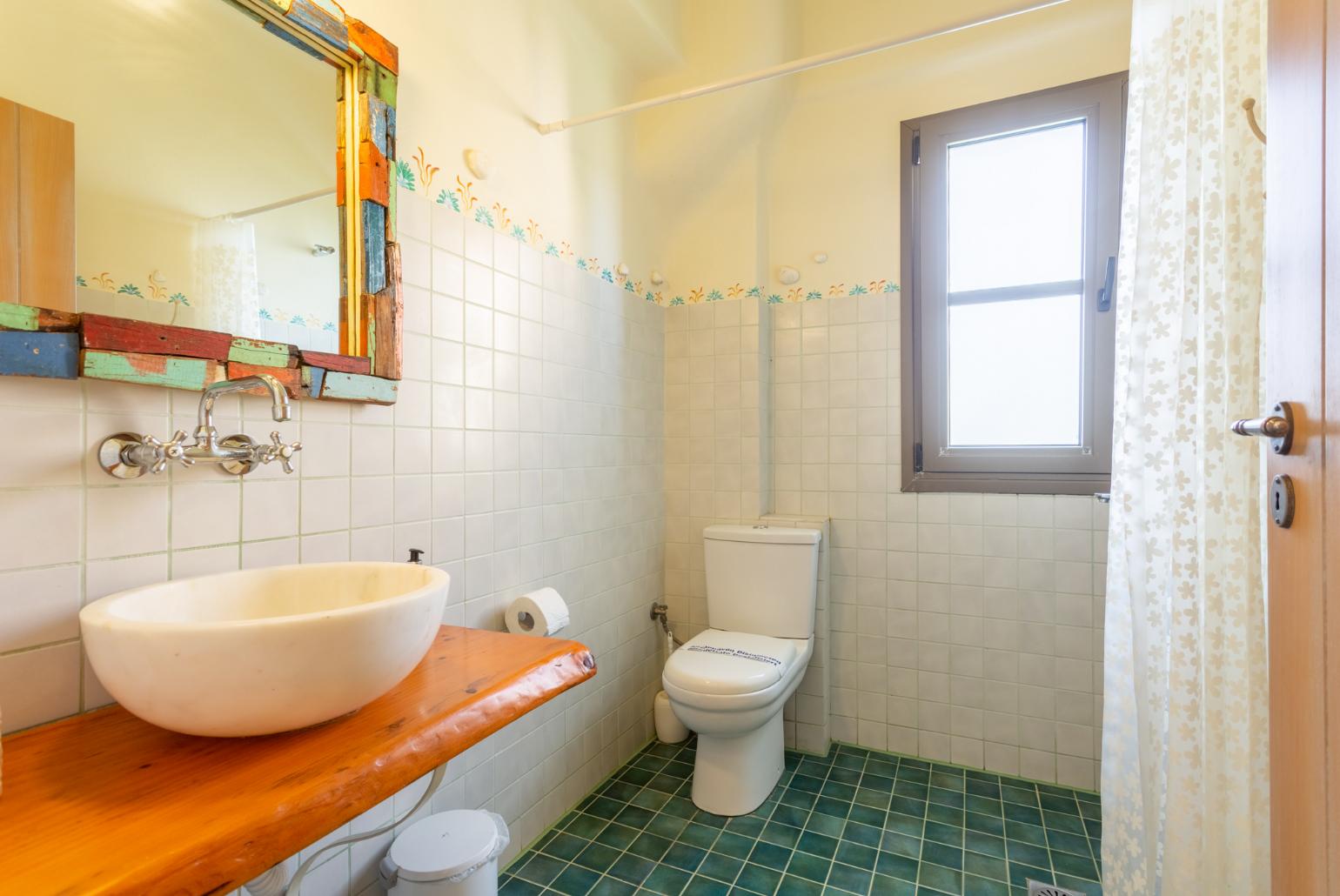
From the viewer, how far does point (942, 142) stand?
2219 millimetres

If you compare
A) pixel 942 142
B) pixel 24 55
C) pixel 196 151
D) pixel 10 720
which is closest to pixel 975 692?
pixel 942 142

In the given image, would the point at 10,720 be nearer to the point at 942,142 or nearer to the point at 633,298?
the point at 633,298

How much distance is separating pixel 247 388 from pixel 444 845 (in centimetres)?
99

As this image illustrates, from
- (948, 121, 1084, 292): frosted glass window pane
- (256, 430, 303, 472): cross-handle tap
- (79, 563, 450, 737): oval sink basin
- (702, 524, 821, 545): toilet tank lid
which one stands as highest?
(948, 121, 1084, 292): frosted glass window pane

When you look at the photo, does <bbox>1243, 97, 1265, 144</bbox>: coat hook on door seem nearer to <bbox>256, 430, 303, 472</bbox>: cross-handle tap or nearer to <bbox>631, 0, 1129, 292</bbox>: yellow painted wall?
<bbox>631, 0, 1129, 292</bbox>: yellow painted wall

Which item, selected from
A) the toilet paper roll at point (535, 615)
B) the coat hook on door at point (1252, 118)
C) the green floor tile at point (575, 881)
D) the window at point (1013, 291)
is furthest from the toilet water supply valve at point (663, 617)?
the coat hook on door at point (1252, 118)

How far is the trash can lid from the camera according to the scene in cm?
122

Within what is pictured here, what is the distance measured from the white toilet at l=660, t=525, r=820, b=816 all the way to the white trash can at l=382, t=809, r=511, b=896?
0.64 metres

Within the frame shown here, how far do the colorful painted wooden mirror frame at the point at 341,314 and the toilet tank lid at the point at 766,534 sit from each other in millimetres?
1269

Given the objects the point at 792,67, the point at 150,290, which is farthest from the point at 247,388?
the point at 792,67

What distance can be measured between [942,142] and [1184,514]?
1.68m

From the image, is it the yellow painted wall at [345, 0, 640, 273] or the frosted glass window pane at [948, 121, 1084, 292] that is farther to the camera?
the frosted glass window pane at [948, 121, 1084, 292]

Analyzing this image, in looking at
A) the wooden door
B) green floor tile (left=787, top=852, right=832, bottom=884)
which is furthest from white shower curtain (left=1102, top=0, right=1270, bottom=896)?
green floor tile (left=787, top=852, right=832, bottom=884)

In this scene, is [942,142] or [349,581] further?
[942,142]
